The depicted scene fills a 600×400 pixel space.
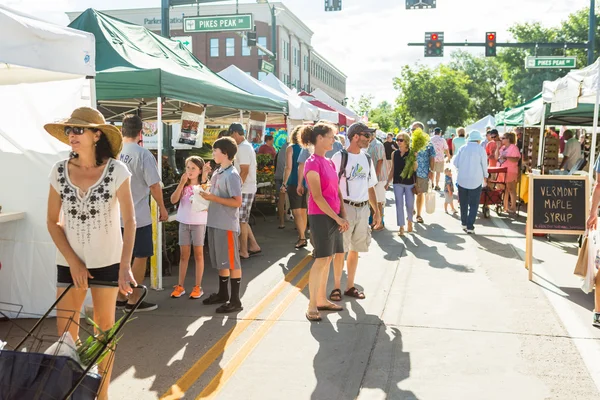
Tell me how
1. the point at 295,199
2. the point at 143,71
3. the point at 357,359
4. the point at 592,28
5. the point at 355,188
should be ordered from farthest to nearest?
the point at 592,28 → the point at 295,199 → the point at 143,71 → the point at 355,188 → the point at 357,359

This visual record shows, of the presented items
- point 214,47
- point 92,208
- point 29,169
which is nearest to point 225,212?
point 29,169

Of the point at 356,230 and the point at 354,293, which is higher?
the point at 356,230

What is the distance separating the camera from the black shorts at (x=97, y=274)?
12.3 feet

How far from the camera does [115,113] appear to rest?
11.3 m

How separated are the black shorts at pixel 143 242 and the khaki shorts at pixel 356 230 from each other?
2028mm

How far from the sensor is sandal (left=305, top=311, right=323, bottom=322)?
5824mm

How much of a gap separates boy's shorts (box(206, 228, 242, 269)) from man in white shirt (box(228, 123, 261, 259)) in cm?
243

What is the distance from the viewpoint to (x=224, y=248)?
19.9 feet

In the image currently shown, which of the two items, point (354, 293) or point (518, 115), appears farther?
point (518, 115)

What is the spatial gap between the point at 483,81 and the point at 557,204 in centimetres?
8671

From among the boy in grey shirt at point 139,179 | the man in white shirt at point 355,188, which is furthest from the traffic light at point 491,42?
the boy in grey shirt at point 139,179

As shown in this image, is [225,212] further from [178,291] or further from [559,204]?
[559,204]

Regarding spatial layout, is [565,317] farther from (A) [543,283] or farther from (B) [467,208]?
(B) [467,208]

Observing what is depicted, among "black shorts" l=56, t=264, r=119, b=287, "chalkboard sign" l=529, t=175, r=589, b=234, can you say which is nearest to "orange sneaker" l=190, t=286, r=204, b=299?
"black shorts" l=56, t=264, r=119, b=287
